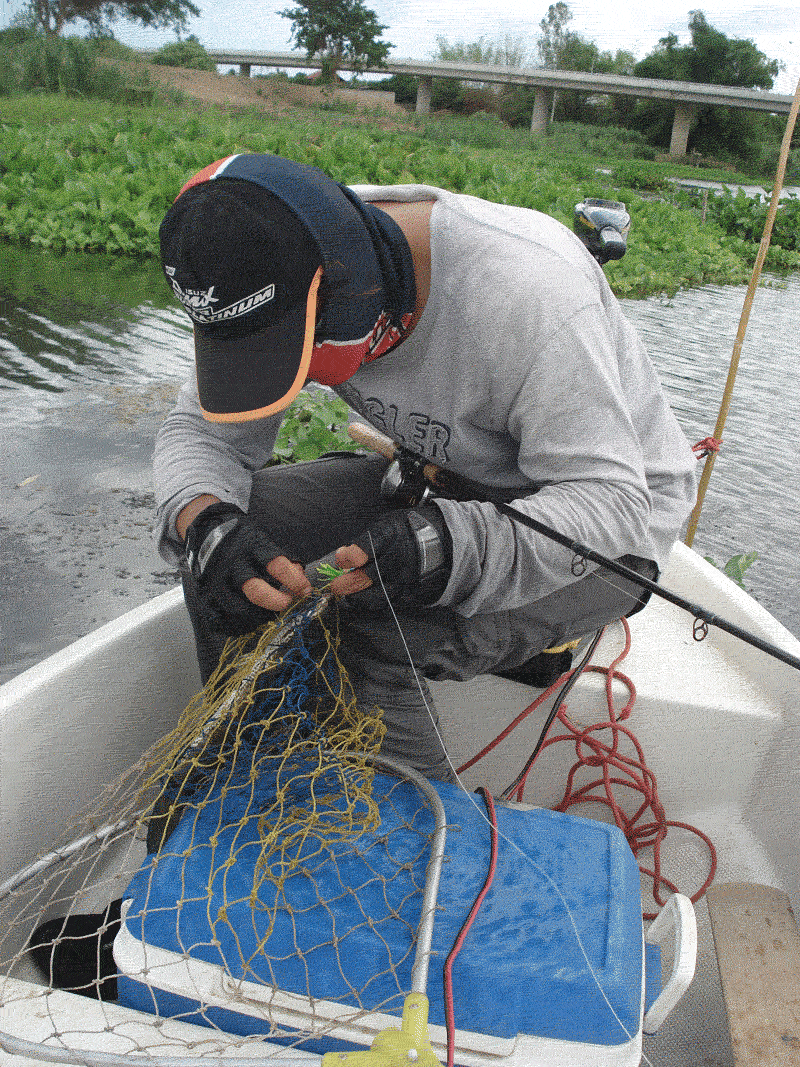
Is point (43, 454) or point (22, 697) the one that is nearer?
point (22, 697)

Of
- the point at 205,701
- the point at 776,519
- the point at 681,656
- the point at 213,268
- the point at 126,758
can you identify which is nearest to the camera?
the point at 213,268

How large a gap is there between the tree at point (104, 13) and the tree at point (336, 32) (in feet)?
35.9

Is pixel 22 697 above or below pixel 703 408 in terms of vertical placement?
above

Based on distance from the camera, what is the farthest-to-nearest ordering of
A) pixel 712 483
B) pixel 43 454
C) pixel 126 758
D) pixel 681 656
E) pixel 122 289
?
pixel 122 289
pixel 712 483
pixel 43 454
pixel 681 656
pixel 126 758

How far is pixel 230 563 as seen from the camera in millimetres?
1490

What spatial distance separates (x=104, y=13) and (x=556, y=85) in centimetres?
2372

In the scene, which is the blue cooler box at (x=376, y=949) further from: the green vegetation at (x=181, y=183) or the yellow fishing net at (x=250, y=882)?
the green vegetation at (x=181, y=183)

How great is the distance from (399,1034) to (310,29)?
154ft

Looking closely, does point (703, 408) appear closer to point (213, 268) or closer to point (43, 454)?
point (43, 454)

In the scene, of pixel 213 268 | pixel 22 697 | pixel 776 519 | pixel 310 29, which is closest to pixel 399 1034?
pixel 22 697

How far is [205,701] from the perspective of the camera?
5.08ft

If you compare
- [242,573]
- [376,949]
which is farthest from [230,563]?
[376,949]

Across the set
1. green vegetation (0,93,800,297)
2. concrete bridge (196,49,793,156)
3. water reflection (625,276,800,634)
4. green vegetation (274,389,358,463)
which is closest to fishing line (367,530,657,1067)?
green vegetation (274,389,358,463)

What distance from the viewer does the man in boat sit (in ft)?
4.38
